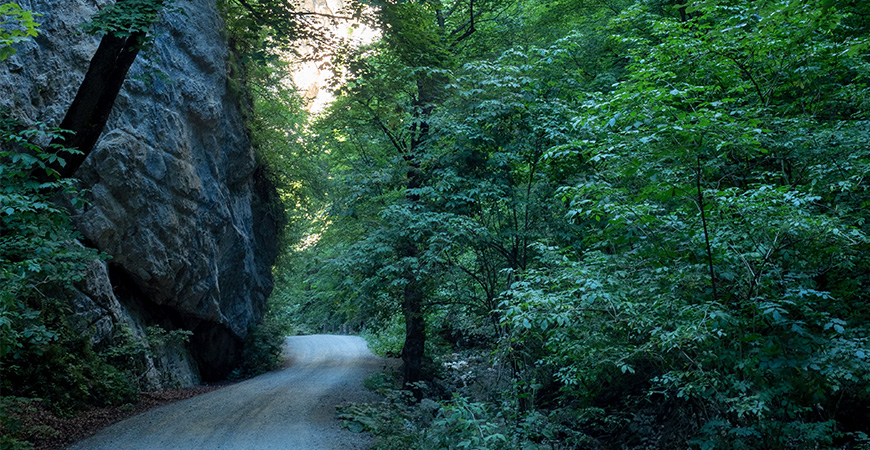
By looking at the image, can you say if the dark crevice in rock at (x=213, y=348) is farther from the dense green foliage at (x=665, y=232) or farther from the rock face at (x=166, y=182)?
the dense green foliage at (x=665, y=232)

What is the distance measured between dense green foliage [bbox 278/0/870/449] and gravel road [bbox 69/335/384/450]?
5.24ft

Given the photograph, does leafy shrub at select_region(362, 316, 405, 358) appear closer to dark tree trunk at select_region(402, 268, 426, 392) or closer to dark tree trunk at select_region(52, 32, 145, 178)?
dark tree trunk at select_region(402, 268, 426, 392)

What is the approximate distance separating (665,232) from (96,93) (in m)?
6.56

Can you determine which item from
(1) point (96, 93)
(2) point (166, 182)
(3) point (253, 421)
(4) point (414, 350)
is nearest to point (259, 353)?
(4) point (414, 350)

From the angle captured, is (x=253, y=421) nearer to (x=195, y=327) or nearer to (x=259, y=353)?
(x=195, y=327)

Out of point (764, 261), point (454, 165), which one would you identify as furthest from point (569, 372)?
point (454, 165)

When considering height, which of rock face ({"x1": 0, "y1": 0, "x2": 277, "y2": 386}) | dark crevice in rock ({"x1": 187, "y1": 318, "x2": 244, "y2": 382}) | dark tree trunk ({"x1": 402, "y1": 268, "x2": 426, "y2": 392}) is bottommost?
dark tree trunk ({"x1": 402, "y1": 268, "x2": 426, "y2": 392})

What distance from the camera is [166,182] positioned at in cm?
1028

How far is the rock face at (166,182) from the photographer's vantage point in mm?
8148

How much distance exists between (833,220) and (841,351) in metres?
1.01

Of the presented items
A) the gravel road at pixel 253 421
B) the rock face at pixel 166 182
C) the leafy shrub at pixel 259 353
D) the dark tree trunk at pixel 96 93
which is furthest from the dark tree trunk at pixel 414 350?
the dark tree trunk at pixel 96 93

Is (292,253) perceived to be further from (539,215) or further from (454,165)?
(539,215)

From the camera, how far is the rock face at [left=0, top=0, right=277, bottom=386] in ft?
26.7

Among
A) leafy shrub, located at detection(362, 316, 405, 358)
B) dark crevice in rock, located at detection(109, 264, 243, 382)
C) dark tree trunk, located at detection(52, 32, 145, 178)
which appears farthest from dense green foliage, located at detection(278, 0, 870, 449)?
leafy shrub, located at detection(362, 316, 405, 358)
